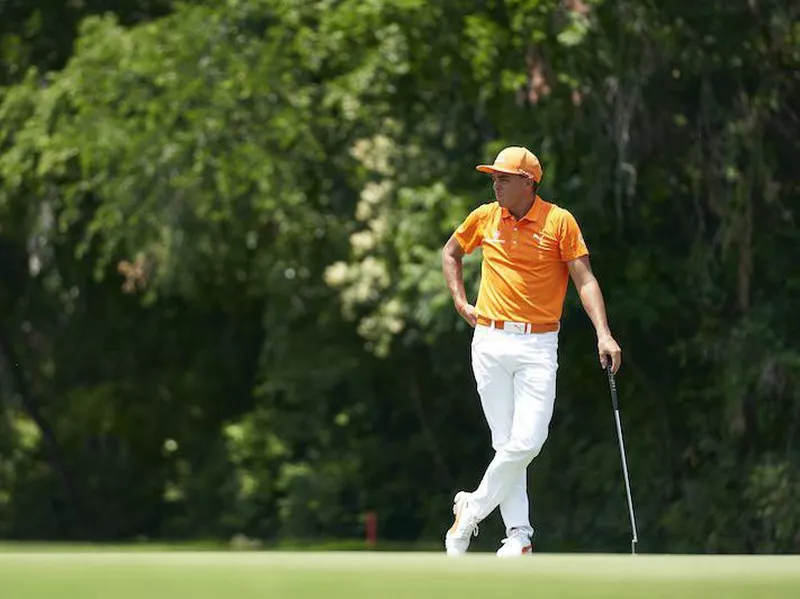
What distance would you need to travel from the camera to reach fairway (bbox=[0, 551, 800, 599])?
239 inches

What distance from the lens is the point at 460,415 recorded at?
27.6 metres

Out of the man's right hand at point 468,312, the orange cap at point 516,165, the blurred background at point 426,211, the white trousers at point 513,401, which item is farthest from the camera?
the blurred background at point 426,211

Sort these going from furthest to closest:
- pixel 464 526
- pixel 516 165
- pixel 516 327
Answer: pixel 464 526 < pixel 516 327 < pixel 516 165

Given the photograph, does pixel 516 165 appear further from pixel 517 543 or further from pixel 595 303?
pixel 517 543

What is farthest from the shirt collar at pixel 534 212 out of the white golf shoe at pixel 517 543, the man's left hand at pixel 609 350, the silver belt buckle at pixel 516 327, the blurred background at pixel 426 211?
the blurred background at pixel 426 211

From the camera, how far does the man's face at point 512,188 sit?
10930mm

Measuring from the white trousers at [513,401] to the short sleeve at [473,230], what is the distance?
0.46 metres

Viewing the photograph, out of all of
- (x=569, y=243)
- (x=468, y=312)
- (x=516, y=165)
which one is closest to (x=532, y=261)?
(x=569, y=243)

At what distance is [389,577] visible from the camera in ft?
21.4

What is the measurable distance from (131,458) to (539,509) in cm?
1050

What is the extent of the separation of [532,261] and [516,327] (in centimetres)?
32

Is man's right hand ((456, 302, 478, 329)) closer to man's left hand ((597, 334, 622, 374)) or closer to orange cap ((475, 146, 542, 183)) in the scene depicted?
man's left hand ((597, 334, 622, 374))

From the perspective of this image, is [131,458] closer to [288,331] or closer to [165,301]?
[165,301]

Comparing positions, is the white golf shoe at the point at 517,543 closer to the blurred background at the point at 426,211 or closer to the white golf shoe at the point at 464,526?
the white golf shoe at the point at 464,526
